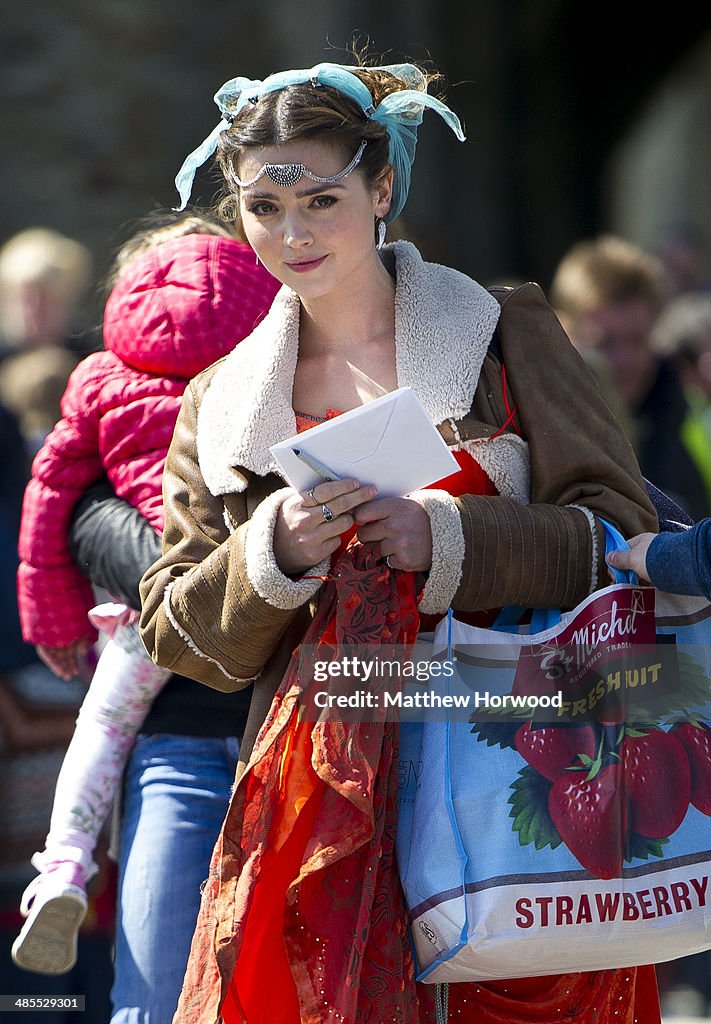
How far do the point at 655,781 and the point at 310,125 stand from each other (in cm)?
108

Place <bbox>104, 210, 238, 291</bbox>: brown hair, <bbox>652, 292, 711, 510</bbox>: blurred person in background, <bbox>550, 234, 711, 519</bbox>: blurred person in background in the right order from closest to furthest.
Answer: <bbox>104, 210, 238, 291</bbox>: brown hair, <bbox>550, 234, 711, 519</bbox>: blurred person in background, <bbox>652, 292, 711, 510</bbox>: blurred person in background

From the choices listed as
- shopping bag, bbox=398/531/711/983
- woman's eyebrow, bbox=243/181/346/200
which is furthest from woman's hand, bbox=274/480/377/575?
woman's eyebrow, bbox=243/181/346/200

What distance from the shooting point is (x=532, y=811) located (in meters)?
2.12

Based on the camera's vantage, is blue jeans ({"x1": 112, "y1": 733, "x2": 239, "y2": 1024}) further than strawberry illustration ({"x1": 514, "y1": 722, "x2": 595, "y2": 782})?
Yes

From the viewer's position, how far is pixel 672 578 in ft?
7.11

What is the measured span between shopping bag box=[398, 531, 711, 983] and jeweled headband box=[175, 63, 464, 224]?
767mm

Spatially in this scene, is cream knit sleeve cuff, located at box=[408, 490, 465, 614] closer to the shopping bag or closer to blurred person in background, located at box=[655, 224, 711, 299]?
the shopping bag

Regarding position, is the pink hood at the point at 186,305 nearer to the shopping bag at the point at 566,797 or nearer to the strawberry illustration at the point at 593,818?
the shopping bag at the point at 566,797

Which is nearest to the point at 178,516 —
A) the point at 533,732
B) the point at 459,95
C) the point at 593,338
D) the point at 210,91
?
the point at 533,732

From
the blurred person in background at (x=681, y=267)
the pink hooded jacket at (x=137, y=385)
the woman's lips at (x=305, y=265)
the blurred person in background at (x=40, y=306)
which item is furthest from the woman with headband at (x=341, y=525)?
the blurred person in background at (x=681, y=267)

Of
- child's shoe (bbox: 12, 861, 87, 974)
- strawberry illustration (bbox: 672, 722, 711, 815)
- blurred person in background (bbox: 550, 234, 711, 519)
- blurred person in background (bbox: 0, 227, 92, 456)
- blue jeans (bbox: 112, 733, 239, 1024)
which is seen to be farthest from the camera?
blurred person in background (bbox: 550, 234, 711, 519)

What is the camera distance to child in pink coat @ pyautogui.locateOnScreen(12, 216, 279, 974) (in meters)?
2.69

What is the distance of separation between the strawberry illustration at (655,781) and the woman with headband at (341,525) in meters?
0.26

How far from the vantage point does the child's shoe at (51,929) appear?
2633 mm
